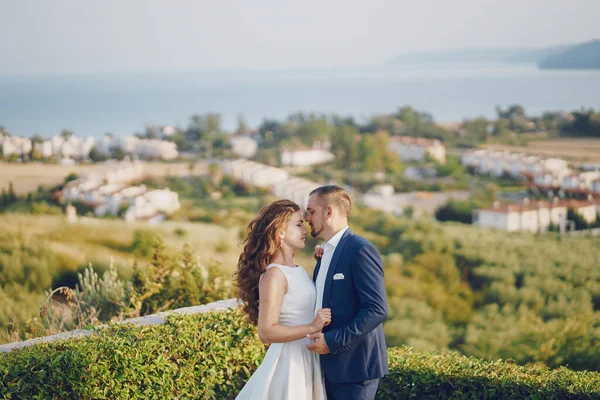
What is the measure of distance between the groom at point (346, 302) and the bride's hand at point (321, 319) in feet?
0.11

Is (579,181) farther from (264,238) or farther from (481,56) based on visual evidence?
(264,238)

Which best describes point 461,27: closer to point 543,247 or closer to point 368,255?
point 543,247

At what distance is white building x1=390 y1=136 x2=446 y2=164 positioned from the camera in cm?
1744

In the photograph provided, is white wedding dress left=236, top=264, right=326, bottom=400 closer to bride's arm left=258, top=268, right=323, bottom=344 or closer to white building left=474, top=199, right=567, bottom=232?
bride's arm left=258, top=268, right=323, bottom=344

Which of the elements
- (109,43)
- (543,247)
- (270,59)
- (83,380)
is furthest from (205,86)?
(83,380)

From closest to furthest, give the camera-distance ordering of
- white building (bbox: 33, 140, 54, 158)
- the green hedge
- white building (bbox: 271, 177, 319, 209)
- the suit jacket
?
1. the suit jacket
2. the green hedge
3. white building (bbox: 33, 140, 54, 158)
4. white building (bbox: 271, 177, 319, 209)

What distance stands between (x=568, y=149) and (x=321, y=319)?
45.2ft

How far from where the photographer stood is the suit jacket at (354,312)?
2.63 metres

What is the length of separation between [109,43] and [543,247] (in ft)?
31.2

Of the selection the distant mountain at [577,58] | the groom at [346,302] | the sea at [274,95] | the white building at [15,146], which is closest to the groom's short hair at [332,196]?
the groom at [346,302]

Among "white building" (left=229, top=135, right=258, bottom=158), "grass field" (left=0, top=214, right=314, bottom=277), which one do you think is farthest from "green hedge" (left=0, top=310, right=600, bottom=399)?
"white building" (left=229, top=135, right=258, bottom=158)

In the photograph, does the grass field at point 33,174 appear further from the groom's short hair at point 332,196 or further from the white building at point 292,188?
the groom's short hair at point 332,196

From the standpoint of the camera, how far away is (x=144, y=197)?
43.4 ft

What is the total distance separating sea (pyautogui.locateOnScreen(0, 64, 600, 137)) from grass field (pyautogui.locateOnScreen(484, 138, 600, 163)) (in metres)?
0.80
